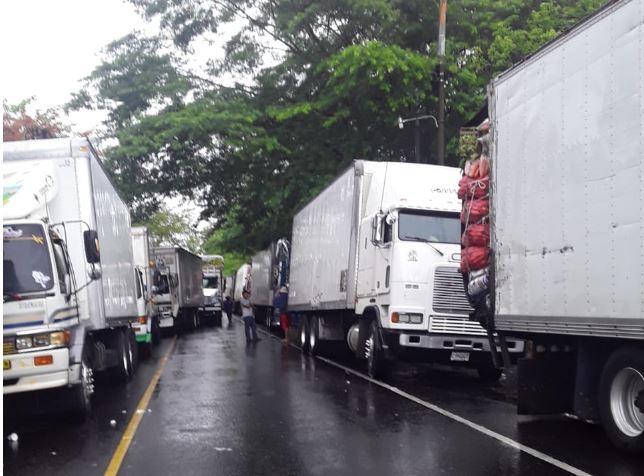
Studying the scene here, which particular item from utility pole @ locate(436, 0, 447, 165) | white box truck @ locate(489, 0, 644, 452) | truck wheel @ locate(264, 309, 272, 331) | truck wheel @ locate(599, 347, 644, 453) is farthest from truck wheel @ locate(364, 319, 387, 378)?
truck wheel @ locate(264, 309, 272, 331)

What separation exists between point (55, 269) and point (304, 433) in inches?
139

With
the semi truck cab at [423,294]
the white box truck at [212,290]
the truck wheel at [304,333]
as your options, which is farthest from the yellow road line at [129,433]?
the white box truck at [212,290]

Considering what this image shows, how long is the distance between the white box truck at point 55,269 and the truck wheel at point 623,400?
18.8ft

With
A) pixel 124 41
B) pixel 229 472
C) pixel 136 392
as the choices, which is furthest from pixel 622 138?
pixel 124 41

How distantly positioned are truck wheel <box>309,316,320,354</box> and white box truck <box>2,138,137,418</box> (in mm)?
6762

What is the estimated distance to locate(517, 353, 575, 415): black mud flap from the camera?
863cm

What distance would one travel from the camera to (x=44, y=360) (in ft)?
29.6

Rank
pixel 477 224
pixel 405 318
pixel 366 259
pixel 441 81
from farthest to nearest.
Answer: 1. pixel 441 81
2. pixel 366 259
3. pixel 405 318
4. pixel 477 224

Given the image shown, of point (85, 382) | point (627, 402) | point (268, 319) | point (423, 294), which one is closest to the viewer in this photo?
point (627, 402)

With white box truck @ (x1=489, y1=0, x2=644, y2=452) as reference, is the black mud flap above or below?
below

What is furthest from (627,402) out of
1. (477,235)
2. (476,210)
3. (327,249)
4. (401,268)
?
(327,249)

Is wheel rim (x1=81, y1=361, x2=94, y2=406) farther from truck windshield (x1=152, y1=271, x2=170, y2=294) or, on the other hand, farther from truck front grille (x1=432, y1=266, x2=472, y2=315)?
truck windshield (x1=152, y1=271, x2=170, y2=294)

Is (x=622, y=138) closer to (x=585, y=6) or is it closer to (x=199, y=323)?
(x=585, y=6)

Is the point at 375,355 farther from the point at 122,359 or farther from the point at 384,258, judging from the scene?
the point at 122,359
